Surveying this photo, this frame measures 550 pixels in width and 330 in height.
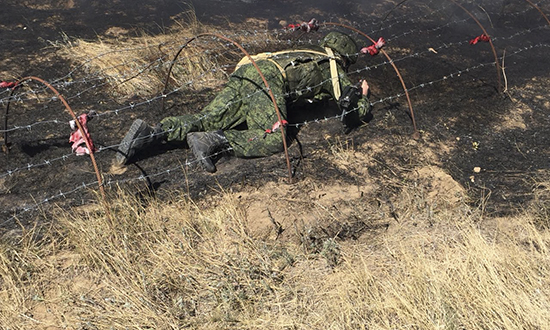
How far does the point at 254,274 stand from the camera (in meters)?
4.31

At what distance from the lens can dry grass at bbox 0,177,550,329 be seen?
382 centimetres

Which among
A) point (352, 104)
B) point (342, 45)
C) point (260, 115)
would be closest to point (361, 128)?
point (352, 104)

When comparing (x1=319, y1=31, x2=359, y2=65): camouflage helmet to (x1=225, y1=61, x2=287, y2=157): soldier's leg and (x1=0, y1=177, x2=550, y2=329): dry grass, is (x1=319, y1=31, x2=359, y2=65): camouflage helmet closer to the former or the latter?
(x1=225, y1=61, x2=287, y2=157): soldier's leg

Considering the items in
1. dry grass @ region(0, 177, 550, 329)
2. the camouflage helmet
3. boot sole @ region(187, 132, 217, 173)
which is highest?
the camouflage helmet

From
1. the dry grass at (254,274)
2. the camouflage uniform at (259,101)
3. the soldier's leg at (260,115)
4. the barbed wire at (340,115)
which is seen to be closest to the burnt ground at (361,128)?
the barbed wire at (340,115)

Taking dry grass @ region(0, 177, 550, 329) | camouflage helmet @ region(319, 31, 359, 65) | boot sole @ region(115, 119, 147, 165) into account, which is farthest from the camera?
camouflage helmet @ region(319, 31, 359, 65)

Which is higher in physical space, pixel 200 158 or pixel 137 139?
pixel 137 139

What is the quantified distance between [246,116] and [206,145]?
0.93 metres

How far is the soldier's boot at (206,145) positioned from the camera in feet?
18.0

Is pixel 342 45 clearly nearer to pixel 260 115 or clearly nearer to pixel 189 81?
pixel 260 115

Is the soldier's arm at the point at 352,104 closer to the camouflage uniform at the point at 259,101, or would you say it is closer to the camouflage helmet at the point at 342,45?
the camouflage uniform at the point at 259,101

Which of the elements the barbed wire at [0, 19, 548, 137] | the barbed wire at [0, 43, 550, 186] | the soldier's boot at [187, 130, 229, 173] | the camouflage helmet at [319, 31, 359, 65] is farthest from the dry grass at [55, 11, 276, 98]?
the soldier's boot at [187, 130, 229, 173]

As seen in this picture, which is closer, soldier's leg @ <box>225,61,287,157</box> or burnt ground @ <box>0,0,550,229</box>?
burnt ground @ <box>0,0,550,229</box>

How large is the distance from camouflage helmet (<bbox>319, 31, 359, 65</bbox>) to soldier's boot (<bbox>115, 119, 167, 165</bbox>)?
2849 millimetres
